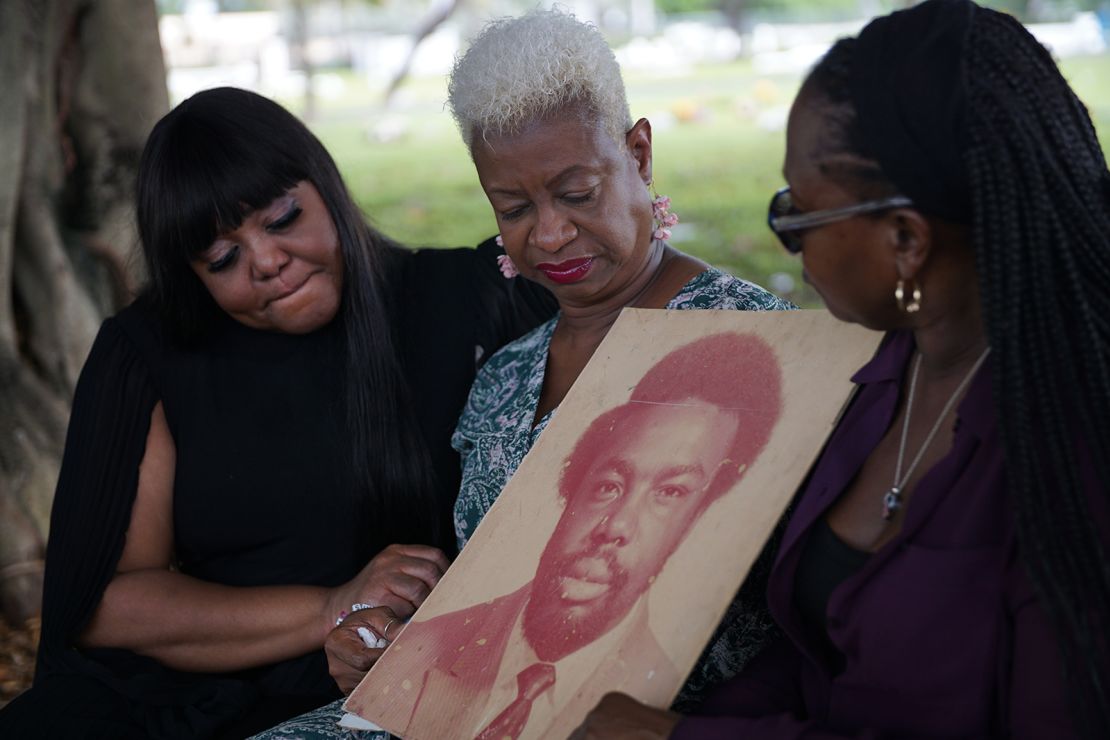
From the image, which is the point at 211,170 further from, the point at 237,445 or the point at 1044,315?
the point at 1044,315

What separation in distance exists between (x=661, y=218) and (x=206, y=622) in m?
1.46

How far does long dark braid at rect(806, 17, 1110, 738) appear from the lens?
59.6 inches

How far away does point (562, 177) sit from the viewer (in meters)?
2.46

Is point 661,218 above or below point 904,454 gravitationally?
above

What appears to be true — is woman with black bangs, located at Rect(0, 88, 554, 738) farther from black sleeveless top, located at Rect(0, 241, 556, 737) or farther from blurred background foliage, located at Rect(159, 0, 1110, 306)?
blurred background foliage, located at Rect(159, 0, 1110, 306)

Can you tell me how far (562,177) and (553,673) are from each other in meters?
1.05

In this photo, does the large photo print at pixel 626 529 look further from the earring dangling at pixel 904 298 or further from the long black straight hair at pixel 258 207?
the long black straight hair at pixel 258 207

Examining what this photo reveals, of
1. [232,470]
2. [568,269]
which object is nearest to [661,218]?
[568,269]

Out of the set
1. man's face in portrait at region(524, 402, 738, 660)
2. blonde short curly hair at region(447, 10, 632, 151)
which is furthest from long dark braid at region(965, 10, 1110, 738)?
blonde short curly hair at region(447, 10, 632, 151)

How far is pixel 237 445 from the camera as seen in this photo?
9.80 feet

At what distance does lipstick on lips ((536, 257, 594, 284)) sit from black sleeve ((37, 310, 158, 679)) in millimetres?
1115

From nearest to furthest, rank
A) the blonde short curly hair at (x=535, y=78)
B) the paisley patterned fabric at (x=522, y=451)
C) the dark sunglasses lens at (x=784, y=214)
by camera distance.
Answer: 1. the dark sunglasses lens at (x=784, y=214)
2. the paisley patterned fabric at (x=522, y=451)
3. the blonde short curly hair at (x=535, y=78)

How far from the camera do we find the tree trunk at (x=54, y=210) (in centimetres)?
447

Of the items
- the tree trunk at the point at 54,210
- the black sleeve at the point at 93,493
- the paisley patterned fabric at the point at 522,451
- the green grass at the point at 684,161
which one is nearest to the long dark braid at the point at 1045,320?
the paisley patterned fabric at the point at 522,451
